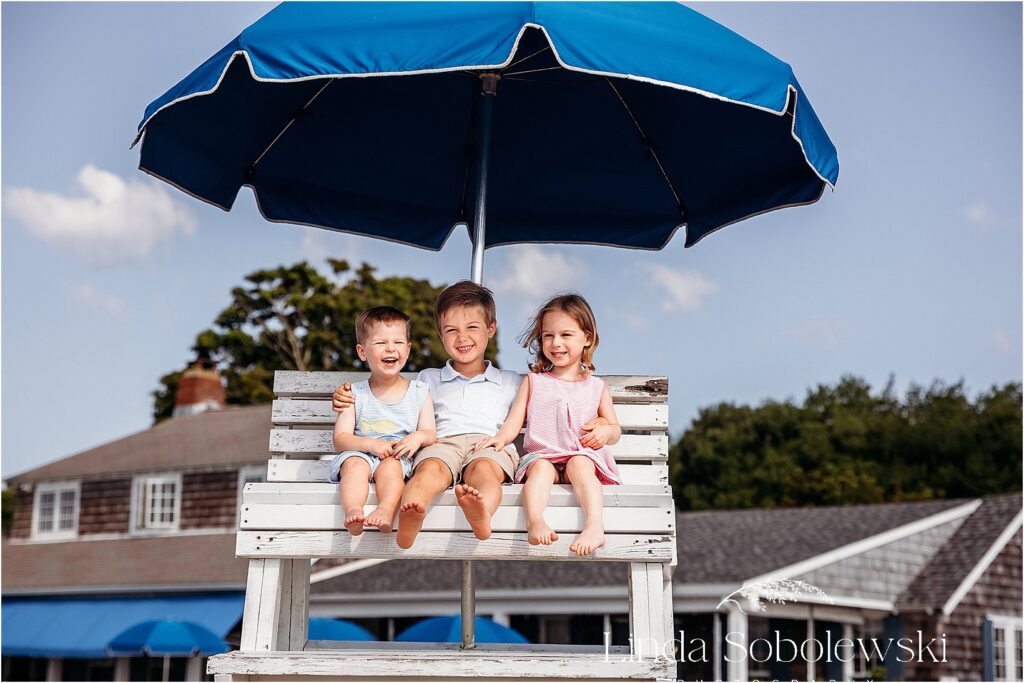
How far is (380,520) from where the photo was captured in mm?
4113

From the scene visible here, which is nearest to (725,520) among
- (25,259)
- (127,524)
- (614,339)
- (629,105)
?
(127,524)

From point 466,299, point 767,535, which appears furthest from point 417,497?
point 767,535

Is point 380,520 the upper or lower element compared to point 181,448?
lower

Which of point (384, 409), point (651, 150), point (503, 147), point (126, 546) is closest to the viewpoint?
point (384, 409)

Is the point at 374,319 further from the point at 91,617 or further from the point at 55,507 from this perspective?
the point at 55,507

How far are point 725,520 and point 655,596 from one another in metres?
19.5

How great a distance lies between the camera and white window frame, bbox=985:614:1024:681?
19.4 metres

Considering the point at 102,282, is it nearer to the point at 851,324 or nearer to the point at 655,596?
the point at 851,324

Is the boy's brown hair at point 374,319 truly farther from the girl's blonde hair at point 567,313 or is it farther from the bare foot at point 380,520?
the bare foot at point 380,520

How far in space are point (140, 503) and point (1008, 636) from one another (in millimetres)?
17095

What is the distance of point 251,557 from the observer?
4301mm

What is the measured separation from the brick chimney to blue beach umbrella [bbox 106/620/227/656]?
10.3 m

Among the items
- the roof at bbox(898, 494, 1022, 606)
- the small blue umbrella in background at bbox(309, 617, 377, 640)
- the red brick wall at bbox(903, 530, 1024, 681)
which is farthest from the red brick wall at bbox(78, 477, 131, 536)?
the red brick wall at bbox(903, 530, 1024, 681)

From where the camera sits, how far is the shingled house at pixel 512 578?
61.3 ft
